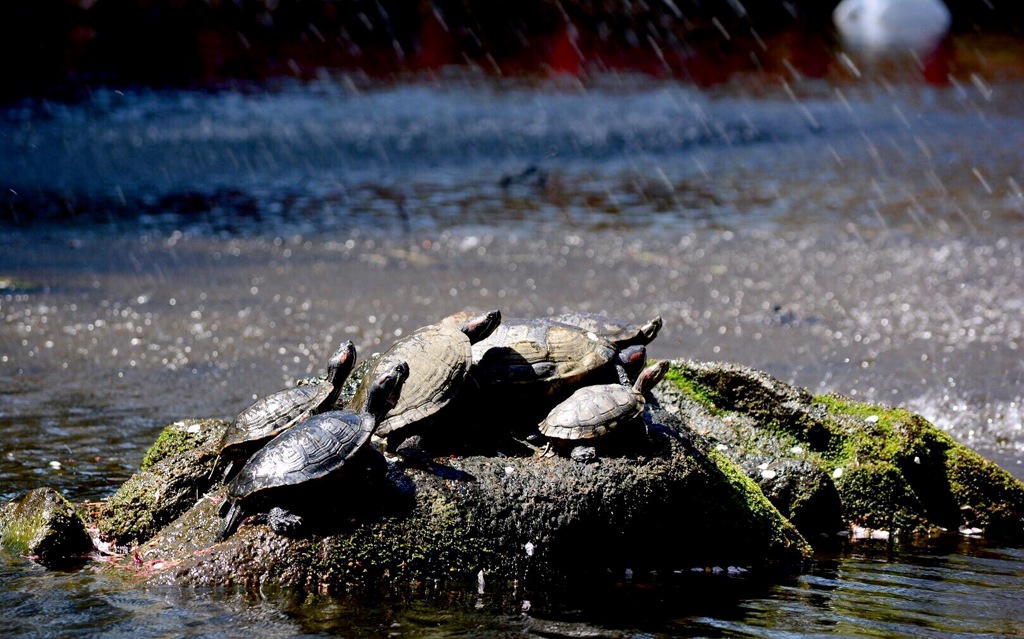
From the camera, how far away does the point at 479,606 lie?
15.9 feet

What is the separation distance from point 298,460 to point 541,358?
1.36m

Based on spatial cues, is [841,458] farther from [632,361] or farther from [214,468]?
[214,468]

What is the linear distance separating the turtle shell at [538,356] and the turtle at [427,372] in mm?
136

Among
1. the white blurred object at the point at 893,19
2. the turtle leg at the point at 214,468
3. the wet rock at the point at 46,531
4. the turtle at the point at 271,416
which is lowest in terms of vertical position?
the wet rock at the point at 46,531

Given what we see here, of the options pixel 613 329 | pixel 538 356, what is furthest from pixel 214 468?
pixel 613 329

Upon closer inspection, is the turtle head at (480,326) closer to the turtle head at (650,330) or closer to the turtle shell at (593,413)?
the turtle shell at (593,413)

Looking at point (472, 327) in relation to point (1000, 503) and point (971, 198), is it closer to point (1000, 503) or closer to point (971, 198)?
point (1000, 503)

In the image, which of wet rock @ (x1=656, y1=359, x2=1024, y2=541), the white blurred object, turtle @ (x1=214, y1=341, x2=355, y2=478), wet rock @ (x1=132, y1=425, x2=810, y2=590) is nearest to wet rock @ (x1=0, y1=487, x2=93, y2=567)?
wet rock @ (x1=132, y1=425, x2=810, y2=590)

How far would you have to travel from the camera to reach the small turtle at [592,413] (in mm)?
5156

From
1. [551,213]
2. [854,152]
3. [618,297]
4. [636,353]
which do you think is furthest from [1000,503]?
[854,152]

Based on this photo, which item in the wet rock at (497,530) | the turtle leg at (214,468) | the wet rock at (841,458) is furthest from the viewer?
the wet rock at (841,458)

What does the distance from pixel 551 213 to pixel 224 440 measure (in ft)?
39.9

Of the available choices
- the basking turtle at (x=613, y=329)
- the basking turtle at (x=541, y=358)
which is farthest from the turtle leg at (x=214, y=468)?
the basking turtle at (x=613, y=329)

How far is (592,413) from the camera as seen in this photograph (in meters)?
5.17
